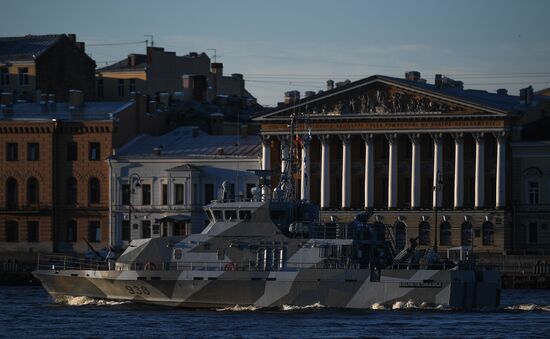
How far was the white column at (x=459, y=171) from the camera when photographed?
109812 millimetres

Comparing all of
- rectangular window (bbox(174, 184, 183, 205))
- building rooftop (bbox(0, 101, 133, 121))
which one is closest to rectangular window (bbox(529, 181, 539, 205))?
rectangular window (bbox(174, 184, 183, 205))

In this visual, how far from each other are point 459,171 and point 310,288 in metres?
38.8

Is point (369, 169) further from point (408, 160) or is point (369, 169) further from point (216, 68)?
point (216, 68)

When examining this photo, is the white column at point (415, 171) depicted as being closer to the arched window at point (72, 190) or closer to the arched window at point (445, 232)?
the arched window at point (445, 232)

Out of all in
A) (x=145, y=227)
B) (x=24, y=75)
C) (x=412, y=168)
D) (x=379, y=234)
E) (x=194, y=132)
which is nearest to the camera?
(x=379, y=234)

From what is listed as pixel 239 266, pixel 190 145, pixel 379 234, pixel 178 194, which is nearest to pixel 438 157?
pixel 190 145

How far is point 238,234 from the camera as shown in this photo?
74250 mm

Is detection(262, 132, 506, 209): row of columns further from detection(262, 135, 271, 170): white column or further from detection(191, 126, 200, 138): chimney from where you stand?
detection(191, 126, 200, 138): chimney

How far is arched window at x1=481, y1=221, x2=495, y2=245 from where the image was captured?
108812mm

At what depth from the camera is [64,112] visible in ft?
384

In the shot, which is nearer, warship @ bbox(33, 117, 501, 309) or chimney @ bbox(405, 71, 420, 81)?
warship @ bbox(33, 117, 501, 309)

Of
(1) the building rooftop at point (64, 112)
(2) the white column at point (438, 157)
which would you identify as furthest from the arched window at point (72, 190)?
(2) the white column at point (438, 157)

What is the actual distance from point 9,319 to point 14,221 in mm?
44050

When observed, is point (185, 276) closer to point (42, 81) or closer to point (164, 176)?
point (164, 176)
